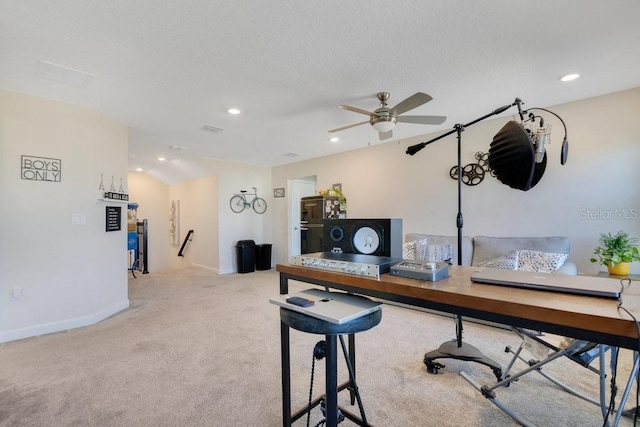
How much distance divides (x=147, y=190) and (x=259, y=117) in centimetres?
545

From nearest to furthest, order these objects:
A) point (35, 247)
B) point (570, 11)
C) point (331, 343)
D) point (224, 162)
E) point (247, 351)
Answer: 1. point (331, 343)
2. point (570, 11)
3. point (247, 351)
4. point (35, 247)
5. point (224, 162)

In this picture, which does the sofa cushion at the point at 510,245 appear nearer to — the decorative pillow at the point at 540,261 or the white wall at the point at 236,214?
the decorative pillow at the point at 540,261

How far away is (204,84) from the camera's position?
2.69 metres

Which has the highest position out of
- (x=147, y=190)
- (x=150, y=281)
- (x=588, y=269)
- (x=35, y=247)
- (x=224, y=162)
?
(x=224, y=162)

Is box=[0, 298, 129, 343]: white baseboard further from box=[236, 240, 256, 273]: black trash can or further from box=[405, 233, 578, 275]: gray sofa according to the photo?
box=[405, 233, 578, 275]: gray sofa

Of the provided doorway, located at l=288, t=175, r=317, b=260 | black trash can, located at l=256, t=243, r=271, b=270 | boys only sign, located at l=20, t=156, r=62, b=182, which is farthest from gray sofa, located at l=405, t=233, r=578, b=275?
boys only sign, located at l=20, t=156, r=62, b=182

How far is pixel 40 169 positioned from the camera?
2.97 metres

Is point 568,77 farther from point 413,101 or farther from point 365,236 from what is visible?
point 365,236

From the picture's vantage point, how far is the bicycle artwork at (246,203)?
6324 millimetres

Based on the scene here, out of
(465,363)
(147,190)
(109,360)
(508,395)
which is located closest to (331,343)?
(508,395)

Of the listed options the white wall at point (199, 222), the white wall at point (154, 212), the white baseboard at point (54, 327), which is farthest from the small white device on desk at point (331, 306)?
the white wall at point (154, 212)

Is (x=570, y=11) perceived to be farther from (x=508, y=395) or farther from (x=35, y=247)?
(x=35, y=247)

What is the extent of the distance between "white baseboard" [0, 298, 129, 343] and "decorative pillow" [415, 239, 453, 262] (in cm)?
391

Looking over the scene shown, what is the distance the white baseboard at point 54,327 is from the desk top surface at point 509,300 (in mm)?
3391
